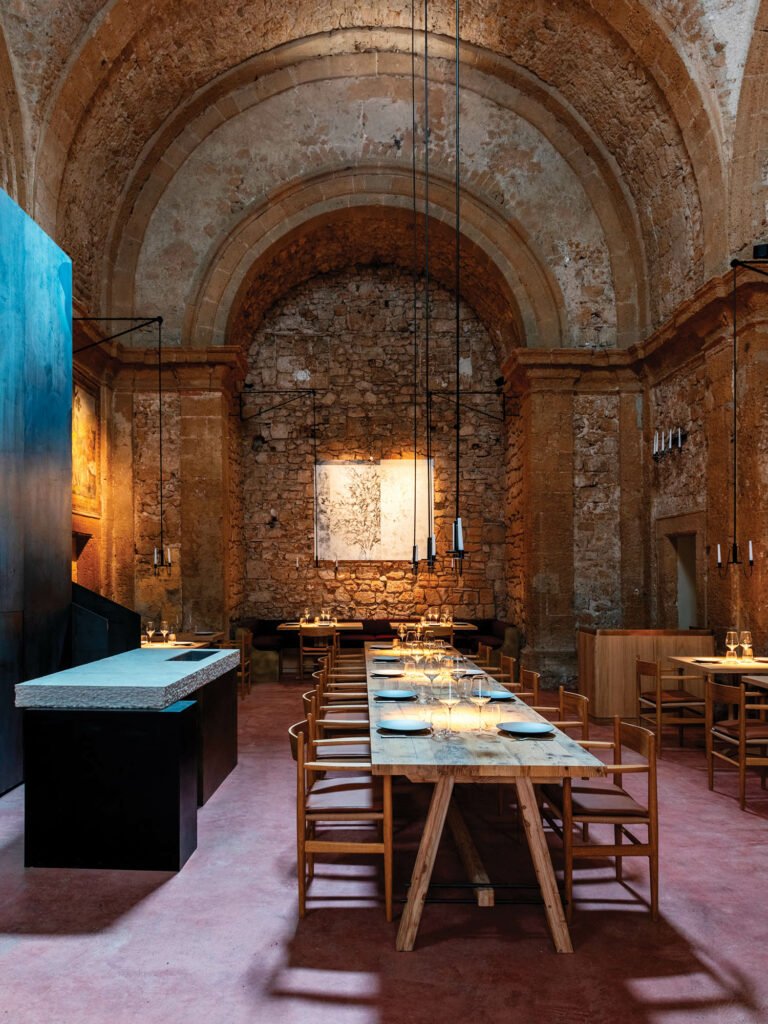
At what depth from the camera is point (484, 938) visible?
3223mm

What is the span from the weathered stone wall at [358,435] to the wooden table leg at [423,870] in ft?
27.9

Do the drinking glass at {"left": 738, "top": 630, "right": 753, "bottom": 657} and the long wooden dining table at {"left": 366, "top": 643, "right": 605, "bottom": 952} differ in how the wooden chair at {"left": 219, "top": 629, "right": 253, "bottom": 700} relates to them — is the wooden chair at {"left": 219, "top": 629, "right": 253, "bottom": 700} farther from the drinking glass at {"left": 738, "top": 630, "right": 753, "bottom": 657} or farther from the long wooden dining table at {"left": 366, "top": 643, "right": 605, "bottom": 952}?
the long wooden dining table at {"left": 366, "top": 643, "right": 605, "bottom": 952}

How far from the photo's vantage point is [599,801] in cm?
378

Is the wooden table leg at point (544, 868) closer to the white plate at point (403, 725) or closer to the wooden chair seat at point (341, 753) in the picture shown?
the white plate at point (403, 725)

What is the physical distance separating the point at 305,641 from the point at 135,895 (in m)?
7.77

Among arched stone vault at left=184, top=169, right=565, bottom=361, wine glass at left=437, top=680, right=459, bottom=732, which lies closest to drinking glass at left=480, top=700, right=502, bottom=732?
wine glass at left=437, top=680, right=459, bottom=732

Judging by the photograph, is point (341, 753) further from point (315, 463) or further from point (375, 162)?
point (375, 162)

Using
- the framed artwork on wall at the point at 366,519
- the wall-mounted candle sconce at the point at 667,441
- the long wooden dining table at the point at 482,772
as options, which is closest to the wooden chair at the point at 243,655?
the framed artwork on wall at the point at 366,519

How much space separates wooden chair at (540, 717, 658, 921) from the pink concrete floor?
223 millimetres

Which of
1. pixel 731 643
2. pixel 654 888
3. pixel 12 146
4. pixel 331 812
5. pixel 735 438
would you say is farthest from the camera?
pixel 735 438

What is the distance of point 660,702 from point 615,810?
301 cm

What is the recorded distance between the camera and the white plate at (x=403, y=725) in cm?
378

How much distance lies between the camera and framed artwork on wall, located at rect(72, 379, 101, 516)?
8.96 metres

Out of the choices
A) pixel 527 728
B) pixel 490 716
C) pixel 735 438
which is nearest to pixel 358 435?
pixel 735 438
